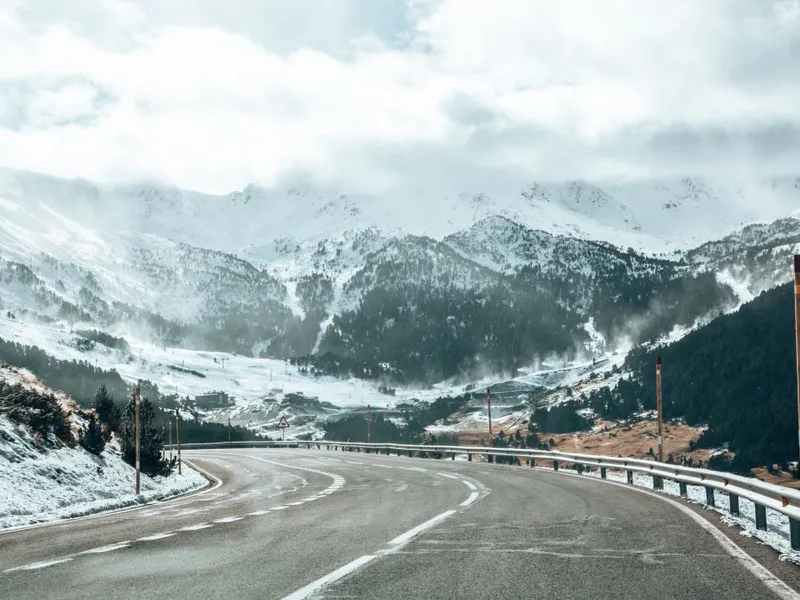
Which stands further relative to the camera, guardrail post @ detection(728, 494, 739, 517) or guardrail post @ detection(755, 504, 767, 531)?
guardrail post @ detection(728, 494, 739, 517)

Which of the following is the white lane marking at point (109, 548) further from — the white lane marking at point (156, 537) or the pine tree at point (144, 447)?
the pine tree at point (144, 447)

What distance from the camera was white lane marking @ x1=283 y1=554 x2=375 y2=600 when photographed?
7793mm

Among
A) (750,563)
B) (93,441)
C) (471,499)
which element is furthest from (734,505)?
(93,441)

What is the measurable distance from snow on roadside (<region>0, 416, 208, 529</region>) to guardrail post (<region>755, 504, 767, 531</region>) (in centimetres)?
1283

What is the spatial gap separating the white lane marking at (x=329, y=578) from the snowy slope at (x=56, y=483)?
30.3ft

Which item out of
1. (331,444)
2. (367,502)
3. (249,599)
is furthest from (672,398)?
(249,599)

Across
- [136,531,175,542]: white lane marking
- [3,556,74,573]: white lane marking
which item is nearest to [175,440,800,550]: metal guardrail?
[136,531,175,542]: white lane marking

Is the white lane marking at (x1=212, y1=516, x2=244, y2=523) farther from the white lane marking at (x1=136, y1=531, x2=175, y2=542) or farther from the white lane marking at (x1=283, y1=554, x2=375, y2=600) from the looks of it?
the white lane marking at (x1=283, y1=554, x2=375, y2=600)

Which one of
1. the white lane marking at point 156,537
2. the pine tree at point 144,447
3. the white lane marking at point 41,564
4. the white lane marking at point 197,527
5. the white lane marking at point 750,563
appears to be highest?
the pine tree at point 144,447

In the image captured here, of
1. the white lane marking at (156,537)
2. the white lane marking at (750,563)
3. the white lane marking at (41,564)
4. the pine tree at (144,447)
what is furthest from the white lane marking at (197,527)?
the pine tree at (144,447)

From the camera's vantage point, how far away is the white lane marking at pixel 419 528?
12.0 m

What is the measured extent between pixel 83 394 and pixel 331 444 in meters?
138

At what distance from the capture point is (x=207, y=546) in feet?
37.7

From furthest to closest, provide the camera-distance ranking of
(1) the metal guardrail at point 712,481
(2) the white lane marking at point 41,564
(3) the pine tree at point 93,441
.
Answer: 1. (3) the pine tree at point 93,441
2. (1) the metal guardrail at point 712,481
3. (2) the white lane marking at point 41,564
